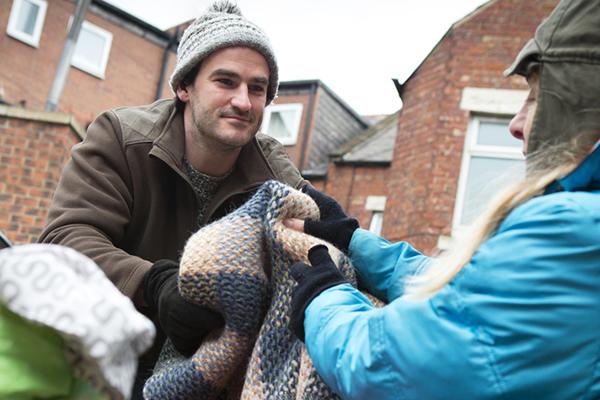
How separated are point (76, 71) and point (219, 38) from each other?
810 inches

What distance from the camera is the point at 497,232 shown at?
1.83 metres

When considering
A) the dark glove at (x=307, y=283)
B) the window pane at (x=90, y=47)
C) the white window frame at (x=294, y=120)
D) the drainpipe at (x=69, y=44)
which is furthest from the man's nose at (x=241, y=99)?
the window pane at (x=90, y=47)

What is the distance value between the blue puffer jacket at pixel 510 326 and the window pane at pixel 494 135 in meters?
10.0

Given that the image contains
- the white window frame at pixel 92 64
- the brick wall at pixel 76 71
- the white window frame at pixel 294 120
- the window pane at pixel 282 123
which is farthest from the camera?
the white window frame at pixel 92 64

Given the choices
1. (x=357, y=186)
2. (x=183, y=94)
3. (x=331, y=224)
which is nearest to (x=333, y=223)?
(x=331, y=224)

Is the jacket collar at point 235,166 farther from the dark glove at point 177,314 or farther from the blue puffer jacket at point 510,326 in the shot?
the blue puffer jacket at point 510,326

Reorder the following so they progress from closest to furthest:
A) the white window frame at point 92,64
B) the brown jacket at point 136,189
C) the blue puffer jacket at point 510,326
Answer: the blue puffer jacket at point 510,326 < the brown jacket at point 136,189 < the white window frame at point 92,64

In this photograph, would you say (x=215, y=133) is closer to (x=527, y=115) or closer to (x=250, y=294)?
(x=250, y=294)

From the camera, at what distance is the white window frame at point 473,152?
11234mm

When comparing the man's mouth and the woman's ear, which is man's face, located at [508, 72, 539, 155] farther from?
the woman's ear

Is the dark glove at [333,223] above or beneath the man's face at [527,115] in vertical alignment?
beneath

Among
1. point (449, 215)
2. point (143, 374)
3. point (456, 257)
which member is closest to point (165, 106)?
point (143, 374)

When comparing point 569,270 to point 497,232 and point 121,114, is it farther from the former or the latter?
point 121,114

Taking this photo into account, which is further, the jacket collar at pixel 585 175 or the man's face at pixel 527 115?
the man's face at pixel 527 115
